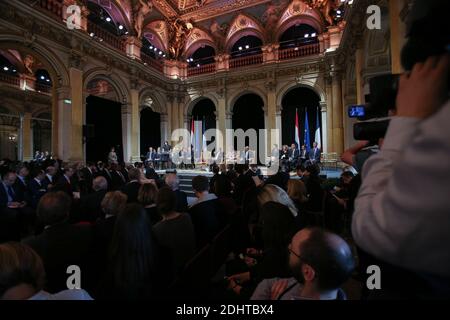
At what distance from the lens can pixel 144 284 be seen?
4.09 feet

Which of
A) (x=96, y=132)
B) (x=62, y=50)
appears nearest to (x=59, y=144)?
(x=96, y=132)

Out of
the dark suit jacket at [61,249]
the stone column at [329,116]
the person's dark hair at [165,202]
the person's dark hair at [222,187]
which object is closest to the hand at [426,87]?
the person's dark hair at [165,202]

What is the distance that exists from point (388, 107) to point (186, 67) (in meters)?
15.4

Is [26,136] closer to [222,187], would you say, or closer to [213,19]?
[213,19]

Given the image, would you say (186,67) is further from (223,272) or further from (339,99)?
(223,272)

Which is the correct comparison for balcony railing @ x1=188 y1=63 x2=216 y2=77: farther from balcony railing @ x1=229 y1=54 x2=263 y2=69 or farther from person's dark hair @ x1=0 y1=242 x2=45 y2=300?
person's dark hair @ x1=0 y1=242 x2=45 y2=300

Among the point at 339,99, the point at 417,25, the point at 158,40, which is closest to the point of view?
the point at 417,25

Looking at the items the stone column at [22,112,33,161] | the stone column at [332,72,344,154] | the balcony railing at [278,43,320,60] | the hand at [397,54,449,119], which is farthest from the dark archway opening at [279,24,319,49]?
the stone column at [22,112,33,161]

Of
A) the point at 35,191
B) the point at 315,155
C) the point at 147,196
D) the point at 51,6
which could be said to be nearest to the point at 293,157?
the point at 315,155

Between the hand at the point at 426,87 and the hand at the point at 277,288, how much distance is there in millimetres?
841

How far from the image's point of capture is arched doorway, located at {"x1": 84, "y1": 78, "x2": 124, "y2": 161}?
9.77m

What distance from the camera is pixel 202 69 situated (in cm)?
1437

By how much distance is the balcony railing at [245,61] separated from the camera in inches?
516

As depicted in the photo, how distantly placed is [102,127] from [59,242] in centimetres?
1007
